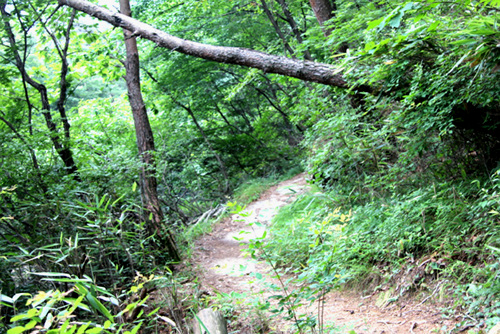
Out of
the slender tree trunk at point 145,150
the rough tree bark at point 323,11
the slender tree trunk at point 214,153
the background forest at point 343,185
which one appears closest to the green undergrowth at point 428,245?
the background forest at point 343,185

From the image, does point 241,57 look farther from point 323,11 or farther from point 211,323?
point 211,323

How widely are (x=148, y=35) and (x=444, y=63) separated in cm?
389

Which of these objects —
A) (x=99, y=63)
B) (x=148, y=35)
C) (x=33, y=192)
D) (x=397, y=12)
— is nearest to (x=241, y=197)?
(x=99, y=63)

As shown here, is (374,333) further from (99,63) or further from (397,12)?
(99,63)

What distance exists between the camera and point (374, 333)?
275 cm

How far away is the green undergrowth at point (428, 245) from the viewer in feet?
7.87

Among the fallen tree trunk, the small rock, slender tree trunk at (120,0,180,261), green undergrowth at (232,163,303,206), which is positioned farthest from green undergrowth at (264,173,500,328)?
green undergrowth at (232,163,303,206)

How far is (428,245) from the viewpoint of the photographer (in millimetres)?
3002

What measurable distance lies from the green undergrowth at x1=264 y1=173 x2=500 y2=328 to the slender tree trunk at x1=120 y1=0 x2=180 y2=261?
85.9 inches

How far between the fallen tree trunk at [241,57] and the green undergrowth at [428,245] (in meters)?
1.51

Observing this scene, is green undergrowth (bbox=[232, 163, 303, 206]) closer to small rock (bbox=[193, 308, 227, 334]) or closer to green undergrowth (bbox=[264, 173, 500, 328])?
green undergrowth (bbox=[264, 173, 500, 328])

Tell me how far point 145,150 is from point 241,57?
7.14ft

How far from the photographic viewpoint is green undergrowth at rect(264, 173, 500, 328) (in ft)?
7.87

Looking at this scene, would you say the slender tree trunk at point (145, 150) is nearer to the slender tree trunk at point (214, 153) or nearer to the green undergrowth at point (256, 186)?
the green undergrowth at point (256, 186)
